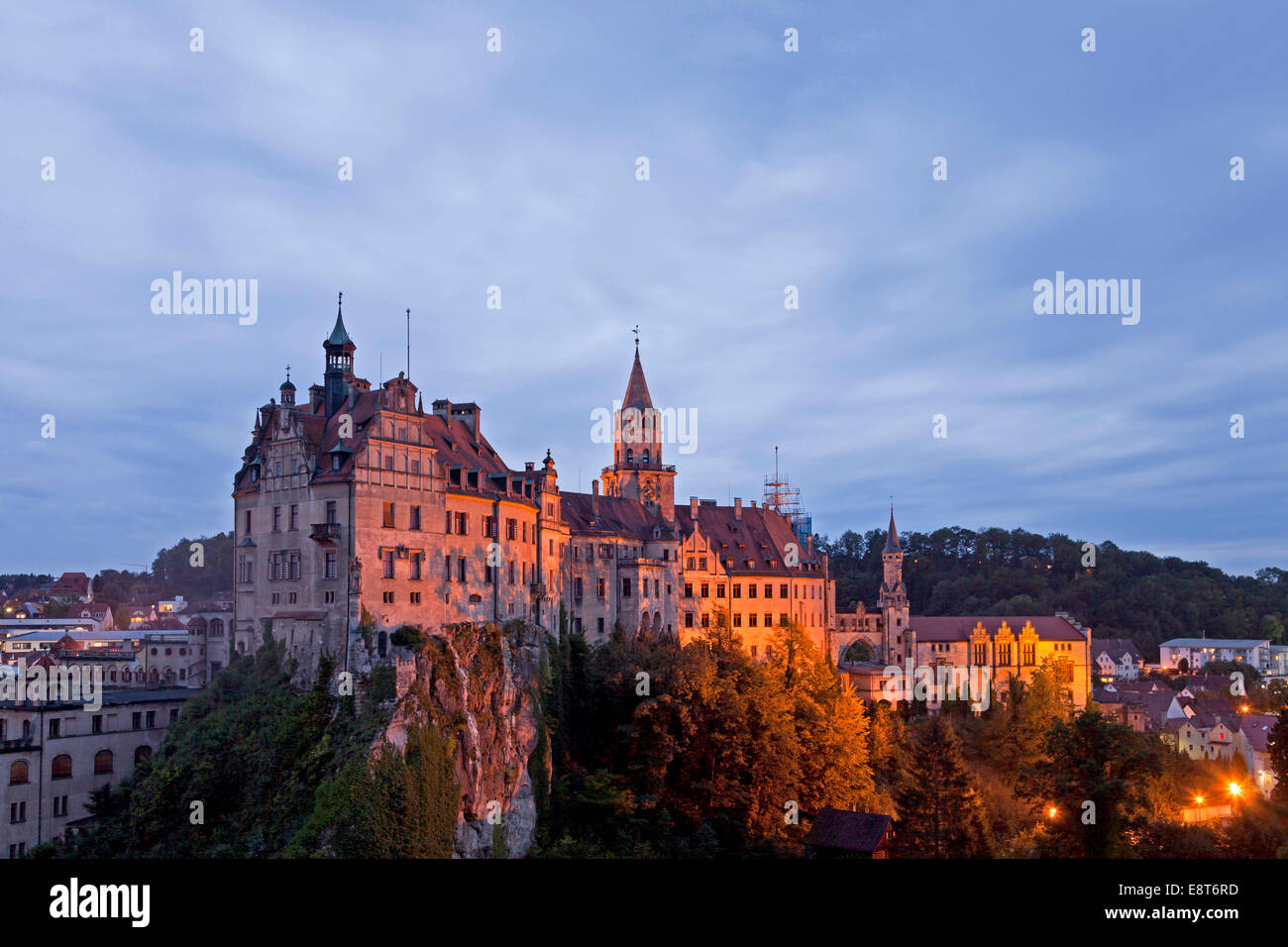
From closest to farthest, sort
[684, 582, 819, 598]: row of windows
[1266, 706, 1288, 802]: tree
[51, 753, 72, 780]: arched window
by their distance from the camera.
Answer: [51, 753, 72, 780]: arched window → [1266, 706, 1288, 802]: tree → [684, 582, 819, 598]: row of windows

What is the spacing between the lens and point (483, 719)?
56.3 metres

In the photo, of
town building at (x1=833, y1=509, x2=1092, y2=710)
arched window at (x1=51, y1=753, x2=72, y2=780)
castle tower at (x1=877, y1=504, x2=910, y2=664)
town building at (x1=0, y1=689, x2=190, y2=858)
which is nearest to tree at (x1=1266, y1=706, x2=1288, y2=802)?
town building at (x1=833, y1=509, x2=1092, y2=710)

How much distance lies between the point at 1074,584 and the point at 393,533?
14442 cm

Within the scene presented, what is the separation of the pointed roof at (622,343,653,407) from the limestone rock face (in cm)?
3820

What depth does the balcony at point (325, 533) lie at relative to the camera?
177 ft

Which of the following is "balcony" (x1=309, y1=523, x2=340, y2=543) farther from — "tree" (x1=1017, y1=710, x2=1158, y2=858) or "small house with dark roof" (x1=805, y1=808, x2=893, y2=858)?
"tree" (x1=1017, y1=710, x2=1158, y2=858)

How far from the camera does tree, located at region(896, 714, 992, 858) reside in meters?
65.5

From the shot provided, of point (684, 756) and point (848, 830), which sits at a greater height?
point (684, 756)

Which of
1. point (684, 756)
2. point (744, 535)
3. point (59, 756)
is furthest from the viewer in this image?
point (744, 535)

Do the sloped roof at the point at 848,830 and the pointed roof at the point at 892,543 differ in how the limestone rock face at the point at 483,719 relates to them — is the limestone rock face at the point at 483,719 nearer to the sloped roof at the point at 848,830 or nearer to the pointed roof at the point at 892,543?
the sloped roof at the point at 848,830

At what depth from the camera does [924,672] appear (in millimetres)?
102875

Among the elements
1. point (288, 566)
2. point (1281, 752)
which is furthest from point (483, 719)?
point (1281, 752)

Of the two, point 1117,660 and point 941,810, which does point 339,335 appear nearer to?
point 941,810
